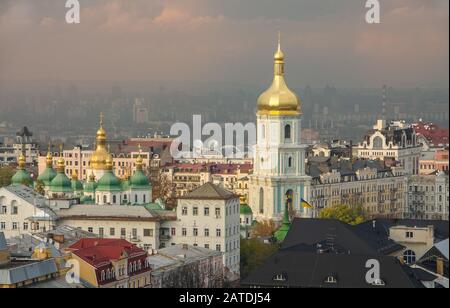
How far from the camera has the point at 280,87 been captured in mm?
34312

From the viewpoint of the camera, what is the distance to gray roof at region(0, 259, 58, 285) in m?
17.7

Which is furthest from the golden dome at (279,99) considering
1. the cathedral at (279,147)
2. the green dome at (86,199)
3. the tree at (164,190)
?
the green dome at (86,199)

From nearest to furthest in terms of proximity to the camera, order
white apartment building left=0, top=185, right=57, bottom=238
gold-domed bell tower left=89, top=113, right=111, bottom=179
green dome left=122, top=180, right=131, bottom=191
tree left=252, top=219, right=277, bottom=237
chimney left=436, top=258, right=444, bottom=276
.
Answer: chimney left=436, top=258, right=444, bottom=276, white apartment building left=0, top=185, right=57, bottom=238, tree left=252, top=219, right=277, bottom=237, green dome left=122, top=180, right=131, bottom=191, gold-domed bell tower left=89, top=113, right=111, bottom=179

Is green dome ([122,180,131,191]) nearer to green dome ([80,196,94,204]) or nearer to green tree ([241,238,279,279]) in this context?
green dome ([80,196,94,204])

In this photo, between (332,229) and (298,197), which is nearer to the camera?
(332,229)

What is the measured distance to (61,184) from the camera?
1176 inches

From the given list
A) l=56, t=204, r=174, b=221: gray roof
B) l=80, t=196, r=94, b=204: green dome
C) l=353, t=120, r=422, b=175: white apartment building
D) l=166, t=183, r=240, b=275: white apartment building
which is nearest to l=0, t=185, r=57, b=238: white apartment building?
l=56, t=204, r=174, b=221: gray roof

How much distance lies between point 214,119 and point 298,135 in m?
4.36

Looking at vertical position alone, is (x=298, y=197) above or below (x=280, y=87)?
below

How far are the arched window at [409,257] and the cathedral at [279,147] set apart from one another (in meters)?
10.8

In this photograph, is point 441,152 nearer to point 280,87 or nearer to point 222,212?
point 280,87

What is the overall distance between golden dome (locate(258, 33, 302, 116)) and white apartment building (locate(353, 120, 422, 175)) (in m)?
7.43
